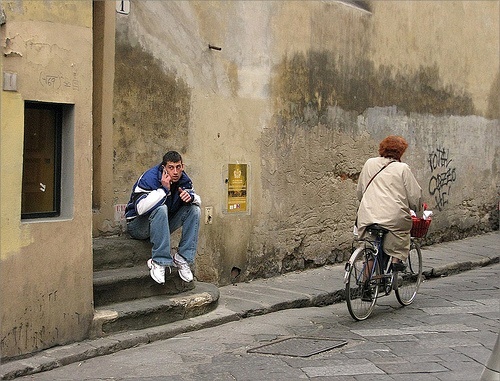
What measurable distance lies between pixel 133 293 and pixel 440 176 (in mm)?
7036

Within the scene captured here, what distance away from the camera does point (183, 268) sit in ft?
24.2

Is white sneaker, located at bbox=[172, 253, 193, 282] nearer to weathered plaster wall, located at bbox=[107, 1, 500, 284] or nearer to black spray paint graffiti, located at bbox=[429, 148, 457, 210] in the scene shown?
weathered plaster wall, located at bbox=[107, 1, 500, 284]

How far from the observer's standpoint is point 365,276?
748 cm

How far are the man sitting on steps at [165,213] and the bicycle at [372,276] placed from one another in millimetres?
1528

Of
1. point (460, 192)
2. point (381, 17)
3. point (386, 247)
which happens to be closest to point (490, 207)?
point (460, 192)

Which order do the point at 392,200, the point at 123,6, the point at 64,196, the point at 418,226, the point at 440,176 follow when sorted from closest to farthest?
the point at 64,196 < the point at 392,200 < the point at 123,6 < the point at 418,226 < the point at 440,176

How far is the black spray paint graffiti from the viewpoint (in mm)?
12469

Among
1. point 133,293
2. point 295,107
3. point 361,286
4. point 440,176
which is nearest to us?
point 133,293

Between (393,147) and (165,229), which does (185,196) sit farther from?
(393,147)

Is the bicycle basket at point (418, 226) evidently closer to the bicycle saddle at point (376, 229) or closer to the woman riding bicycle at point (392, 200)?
the woman riding bicycle at point (392, 200)

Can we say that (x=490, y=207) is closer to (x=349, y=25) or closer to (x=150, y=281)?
(x=349, y=25)

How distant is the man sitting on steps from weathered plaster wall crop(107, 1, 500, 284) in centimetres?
53

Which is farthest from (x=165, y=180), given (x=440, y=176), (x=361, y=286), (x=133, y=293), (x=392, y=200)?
(x=440, y=176)

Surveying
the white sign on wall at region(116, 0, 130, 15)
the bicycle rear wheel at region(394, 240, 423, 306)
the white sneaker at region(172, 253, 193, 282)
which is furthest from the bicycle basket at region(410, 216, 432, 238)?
the white sign on wall at region(116, 0, 130, 15)
